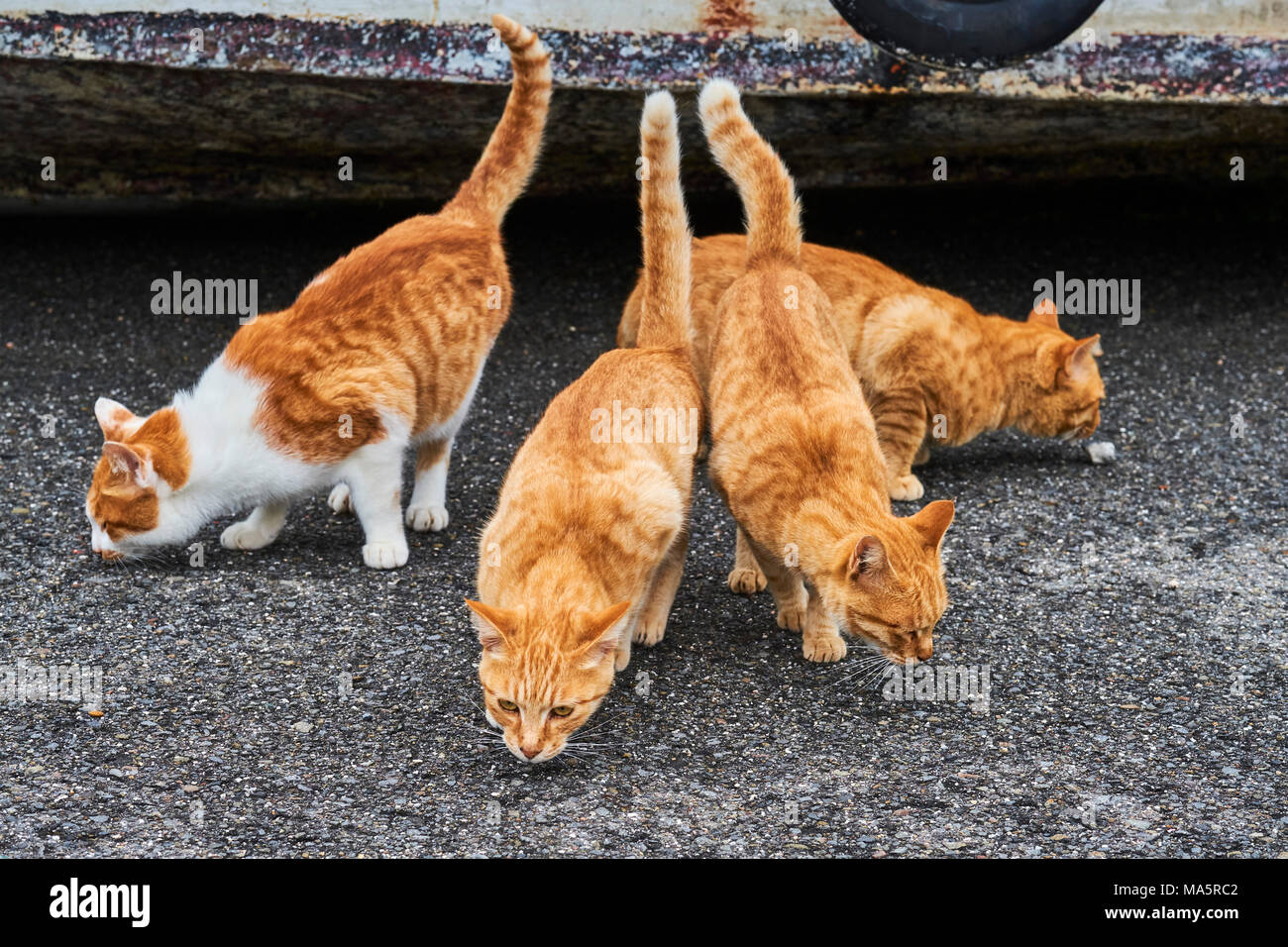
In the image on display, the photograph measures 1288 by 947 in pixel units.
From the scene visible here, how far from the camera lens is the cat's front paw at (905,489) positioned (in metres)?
5.02

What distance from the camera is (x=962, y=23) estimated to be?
4840mm

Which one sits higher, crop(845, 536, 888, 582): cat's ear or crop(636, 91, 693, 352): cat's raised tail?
crop(636, 91, 693, 352): cat's raised tail

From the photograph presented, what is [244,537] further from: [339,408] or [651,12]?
[651,12]

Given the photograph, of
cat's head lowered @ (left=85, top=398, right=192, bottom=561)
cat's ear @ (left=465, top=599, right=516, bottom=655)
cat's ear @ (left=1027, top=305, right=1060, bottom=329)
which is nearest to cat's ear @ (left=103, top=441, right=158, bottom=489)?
cat's head lowered @ (left=85, top=398, right=192, bottom=561)

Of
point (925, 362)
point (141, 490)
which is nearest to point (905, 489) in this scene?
point (925, 362)

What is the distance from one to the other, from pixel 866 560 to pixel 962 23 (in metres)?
2.34

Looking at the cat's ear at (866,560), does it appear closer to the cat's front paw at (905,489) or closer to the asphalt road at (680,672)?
the asphalt road at (680,672)

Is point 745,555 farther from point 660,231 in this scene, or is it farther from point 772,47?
point 772,47

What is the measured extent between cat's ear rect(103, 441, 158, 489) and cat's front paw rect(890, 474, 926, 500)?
100 inches

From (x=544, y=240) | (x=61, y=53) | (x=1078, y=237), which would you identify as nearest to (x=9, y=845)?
(x=61, y=53)

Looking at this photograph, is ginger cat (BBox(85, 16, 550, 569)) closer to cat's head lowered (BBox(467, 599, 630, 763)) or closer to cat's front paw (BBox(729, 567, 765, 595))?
cat's front paw (BBox(729, 567, 765, 595))

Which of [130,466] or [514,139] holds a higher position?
[514,139]

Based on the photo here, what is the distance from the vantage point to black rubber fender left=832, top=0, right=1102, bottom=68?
479 centimetres

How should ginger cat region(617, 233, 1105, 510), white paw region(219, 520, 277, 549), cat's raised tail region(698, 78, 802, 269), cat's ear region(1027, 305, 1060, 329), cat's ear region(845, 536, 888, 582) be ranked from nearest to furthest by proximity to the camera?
1. cat's ear region(845, 536, 888, 582)
2. white paw region(219, 520, 277, 549)
3. cat's raised tail region(698, 78, 802, 269)
4. ginger cat region(617, 233, 1105, 510)
5. cat's ear region(1027, 305, 1060, 329)
